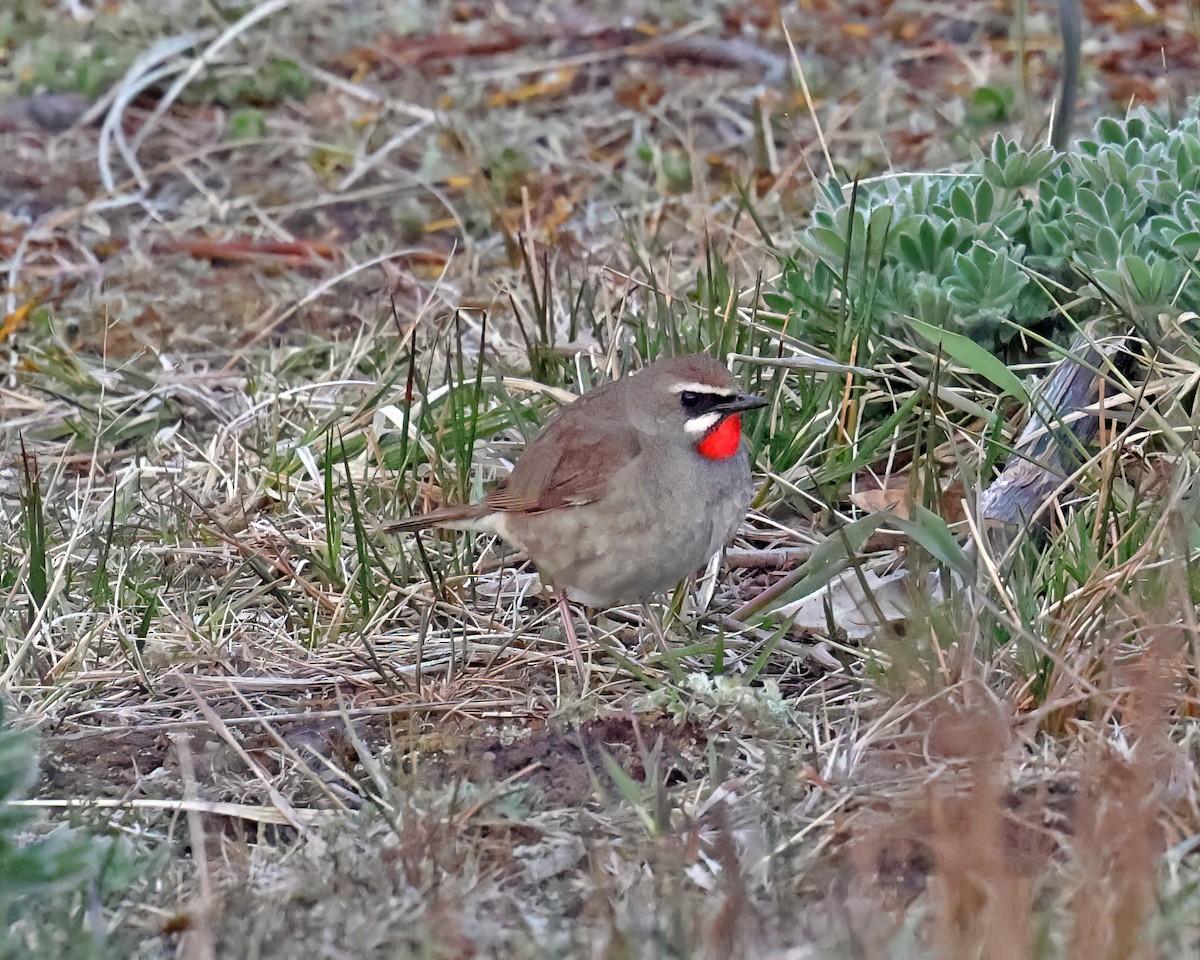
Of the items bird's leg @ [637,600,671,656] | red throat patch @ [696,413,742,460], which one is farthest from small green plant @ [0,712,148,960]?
red throat patch @ [696,413,742,460]

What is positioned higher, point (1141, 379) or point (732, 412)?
point (732, 412)

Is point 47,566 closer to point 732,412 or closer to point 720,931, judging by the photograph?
point 732,412

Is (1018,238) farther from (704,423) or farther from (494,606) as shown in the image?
(494,606)

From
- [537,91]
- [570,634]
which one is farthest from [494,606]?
[537,91]

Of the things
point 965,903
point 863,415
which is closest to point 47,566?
point 863,415

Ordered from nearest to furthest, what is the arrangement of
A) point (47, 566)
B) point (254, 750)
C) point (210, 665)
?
point (254, 750), point (210, 665), point (47, 566)

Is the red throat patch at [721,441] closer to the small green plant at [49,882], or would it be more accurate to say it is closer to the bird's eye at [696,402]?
the bird's eye at [696,402]

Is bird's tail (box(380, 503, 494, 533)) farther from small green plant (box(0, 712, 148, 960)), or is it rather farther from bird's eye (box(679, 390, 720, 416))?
small green plant (box(0, 712, 148, 960))

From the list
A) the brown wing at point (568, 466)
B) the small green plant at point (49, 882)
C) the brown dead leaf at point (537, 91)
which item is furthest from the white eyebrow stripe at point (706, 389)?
the brown dead leaf at point (537, 91)
